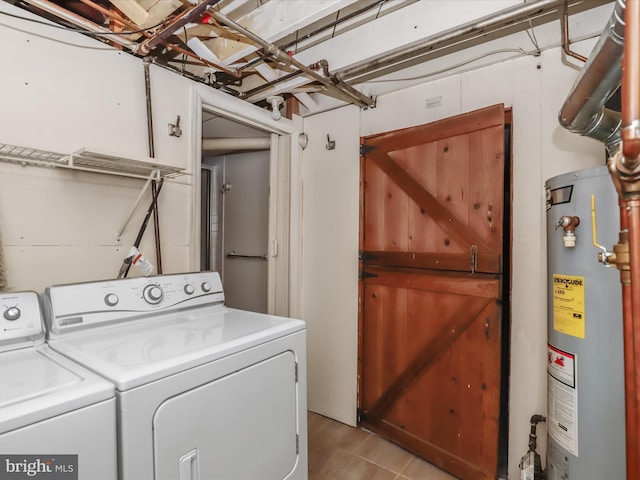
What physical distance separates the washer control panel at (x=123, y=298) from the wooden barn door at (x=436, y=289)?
114 centimetres

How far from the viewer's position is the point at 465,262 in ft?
6.53

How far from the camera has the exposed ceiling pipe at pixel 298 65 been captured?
1.52m

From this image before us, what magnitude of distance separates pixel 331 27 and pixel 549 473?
2592 mm

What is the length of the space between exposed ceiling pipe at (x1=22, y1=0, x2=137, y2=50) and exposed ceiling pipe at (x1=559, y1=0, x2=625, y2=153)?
6.23 feet

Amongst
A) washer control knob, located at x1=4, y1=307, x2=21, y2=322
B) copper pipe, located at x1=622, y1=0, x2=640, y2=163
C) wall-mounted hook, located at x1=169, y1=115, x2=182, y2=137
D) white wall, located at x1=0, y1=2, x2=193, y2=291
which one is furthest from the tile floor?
wall-mounted hook, located at x1=169, y1=115, x2=182, y2=137

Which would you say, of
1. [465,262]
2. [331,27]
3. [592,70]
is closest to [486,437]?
[465,262]

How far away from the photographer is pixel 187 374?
1052mm

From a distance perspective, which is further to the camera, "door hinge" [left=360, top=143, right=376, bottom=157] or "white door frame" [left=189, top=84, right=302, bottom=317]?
"white door frame" [left=189, top=84, right=302, bottom=317]

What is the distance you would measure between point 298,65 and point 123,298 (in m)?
1.41

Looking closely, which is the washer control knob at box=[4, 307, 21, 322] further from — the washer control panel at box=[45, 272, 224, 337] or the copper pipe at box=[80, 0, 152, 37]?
the copper pipe at box=[80, 0, 152, 37]

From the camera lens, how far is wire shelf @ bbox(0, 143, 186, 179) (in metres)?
1.42

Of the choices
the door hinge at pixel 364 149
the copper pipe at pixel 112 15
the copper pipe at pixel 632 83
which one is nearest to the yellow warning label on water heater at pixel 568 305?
the copper pipe at pixel 632 83

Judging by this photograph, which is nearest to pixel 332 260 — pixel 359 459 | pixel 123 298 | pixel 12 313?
pixel 359 459

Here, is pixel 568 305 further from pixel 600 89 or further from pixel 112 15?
pixel 112 15
